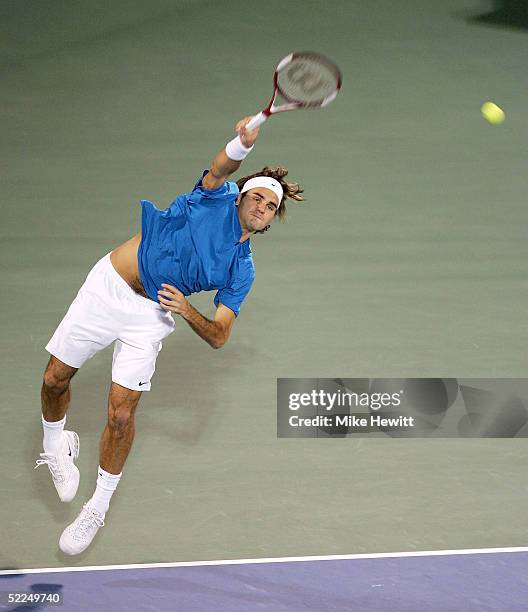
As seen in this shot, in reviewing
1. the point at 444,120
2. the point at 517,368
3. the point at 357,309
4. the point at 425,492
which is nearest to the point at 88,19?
the point at 444,120

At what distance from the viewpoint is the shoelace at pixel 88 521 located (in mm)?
6219

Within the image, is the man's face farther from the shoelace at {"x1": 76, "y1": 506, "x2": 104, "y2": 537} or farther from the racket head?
the shoelace at {"x1": 76, "y1": 506, "x2": 104, "y2": 537}

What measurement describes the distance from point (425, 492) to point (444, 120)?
17.1 ft

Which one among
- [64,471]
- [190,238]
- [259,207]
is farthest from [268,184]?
[64,471]

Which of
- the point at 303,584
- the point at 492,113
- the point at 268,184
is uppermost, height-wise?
the point at 492,113

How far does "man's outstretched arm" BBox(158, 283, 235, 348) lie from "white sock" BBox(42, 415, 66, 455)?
3.54 feet

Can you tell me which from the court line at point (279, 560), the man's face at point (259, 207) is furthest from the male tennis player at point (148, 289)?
the court line at point (279, 560)

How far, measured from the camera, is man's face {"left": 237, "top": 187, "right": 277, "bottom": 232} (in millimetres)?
6145

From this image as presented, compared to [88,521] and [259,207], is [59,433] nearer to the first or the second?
[88,521]

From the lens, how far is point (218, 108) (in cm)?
1143

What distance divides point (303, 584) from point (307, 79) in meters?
2.65

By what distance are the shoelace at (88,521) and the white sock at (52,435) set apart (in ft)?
1.68

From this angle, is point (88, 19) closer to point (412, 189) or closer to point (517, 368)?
point (412, 189)

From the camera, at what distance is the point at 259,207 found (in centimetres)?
616
